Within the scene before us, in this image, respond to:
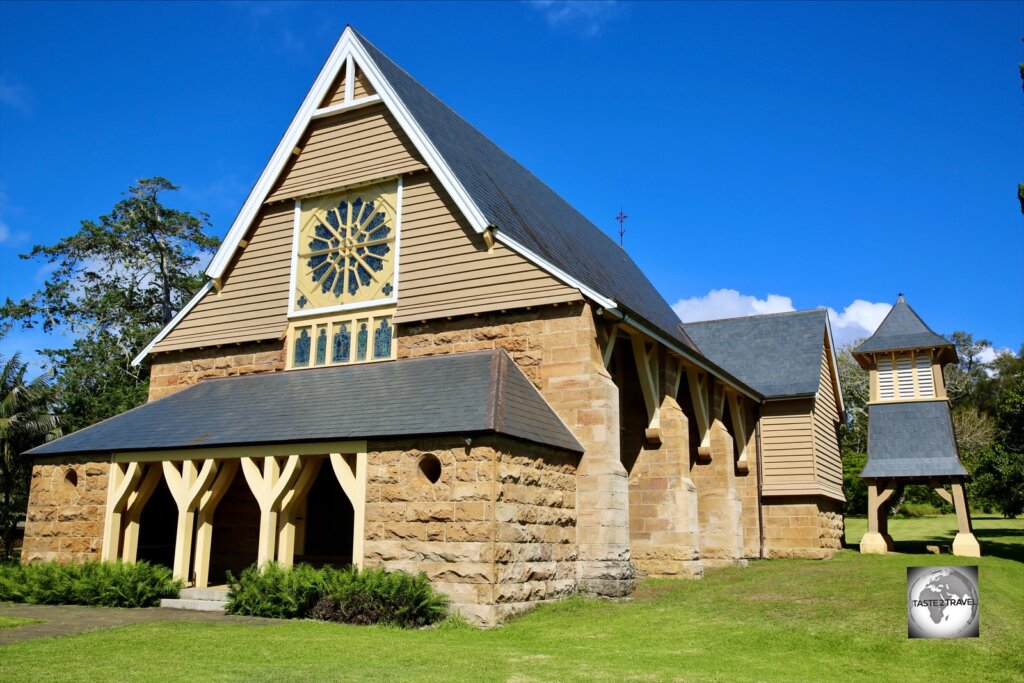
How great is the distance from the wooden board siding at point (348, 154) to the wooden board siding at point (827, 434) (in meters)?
16.2

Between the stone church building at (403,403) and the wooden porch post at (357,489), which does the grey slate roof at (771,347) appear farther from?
the wooden porch post at (357,489)

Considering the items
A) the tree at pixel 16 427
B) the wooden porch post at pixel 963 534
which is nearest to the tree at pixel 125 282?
the tree at pixel 16 427

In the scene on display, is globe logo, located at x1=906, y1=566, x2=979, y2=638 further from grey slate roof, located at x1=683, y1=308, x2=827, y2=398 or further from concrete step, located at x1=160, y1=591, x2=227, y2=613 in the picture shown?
grey slate roof, located at x1=683, y1=308, x2=827, y2=398

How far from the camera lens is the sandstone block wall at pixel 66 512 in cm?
1581

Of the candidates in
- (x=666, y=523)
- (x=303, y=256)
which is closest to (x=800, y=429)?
(x=666, y=523)

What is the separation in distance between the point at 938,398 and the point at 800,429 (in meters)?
5.01

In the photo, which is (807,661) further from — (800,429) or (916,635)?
(800,429)

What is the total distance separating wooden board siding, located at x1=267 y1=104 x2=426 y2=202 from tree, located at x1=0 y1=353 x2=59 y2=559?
1096cm

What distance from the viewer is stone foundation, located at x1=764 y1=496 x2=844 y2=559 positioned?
2575 centimetres

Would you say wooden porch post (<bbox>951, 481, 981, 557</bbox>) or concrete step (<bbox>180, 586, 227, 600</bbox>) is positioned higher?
wooden porch post (<bbox>951, 481, 981, 557</bbox>)

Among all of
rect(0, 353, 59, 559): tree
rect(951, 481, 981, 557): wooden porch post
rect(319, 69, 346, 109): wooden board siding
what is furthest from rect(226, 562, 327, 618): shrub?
rect(951, 481, 981, 557): wooden porch post

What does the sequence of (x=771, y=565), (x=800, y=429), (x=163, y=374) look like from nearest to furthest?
(x=163, y=374), (x=771, y=565), (x=800, y=429)

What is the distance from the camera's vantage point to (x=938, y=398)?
27641 mm

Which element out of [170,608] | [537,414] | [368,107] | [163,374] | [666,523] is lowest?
[170,608]
